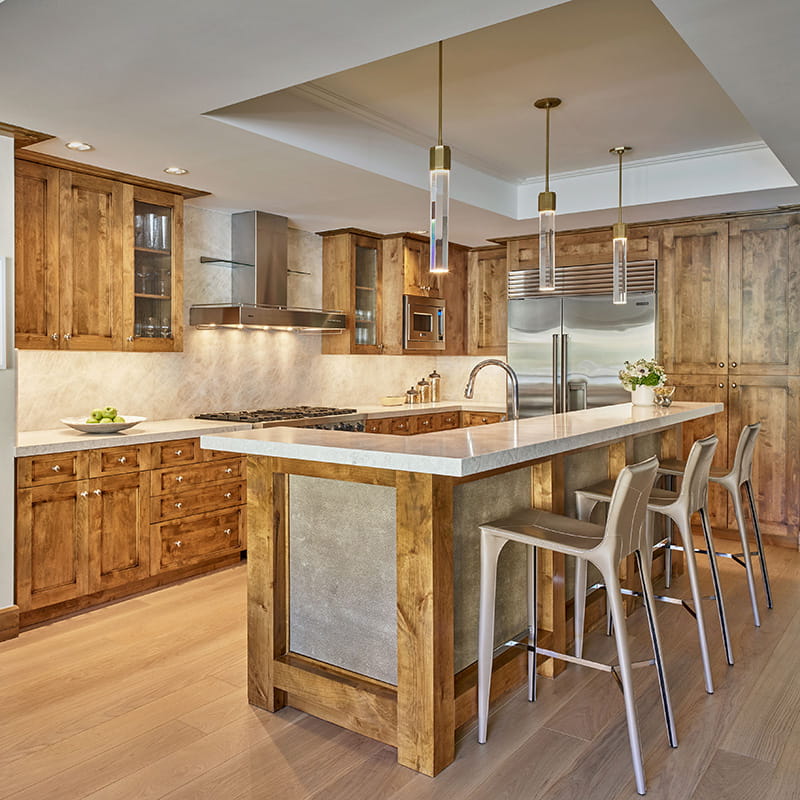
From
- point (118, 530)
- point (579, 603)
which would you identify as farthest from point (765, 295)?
point (118, 530)

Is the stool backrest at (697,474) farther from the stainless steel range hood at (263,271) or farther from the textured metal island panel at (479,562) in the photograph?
the stainless steel range hood at (263,271)

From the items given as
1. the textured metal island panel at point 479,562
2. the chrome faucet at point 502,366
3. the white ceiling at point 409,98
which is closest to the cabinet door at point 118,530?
the white ceiling at point 409,98

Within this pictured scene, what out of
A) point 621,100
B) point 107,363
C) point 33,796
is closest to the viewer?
point 33,796

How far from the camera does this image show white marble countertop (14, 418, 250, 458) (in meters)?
3.53

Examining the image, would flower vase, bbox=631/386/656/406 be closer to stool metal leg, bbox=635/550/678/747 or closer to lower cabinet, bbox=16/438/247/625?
stool metal leg, bbox=635/550/678/747

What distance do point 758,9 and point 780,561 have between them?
365 centimetres

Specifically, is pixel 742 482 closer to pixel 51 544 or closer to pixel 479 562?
pixel 479 562

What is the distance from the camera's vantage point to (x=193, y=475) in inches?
166

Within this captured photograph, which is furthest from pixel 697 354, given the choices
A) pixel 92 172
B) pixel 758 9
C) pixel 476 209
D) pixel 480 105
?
pixel 92 172

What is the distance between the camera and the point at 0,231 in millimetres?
3314

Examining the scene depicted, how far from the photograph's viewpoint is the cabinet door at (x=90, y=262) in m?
3.87

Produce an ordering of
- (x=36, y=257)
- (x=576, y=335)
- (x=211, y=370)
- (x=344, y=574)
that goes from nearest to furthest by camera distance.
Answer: (x=344, y=574)
(x=36, y=257)
(x=211, y=370)
(x=576, y=335)

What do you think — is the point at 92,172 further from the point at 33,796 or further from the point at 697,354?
the point at 697,354

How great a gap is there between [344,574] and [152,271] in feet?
8.60
